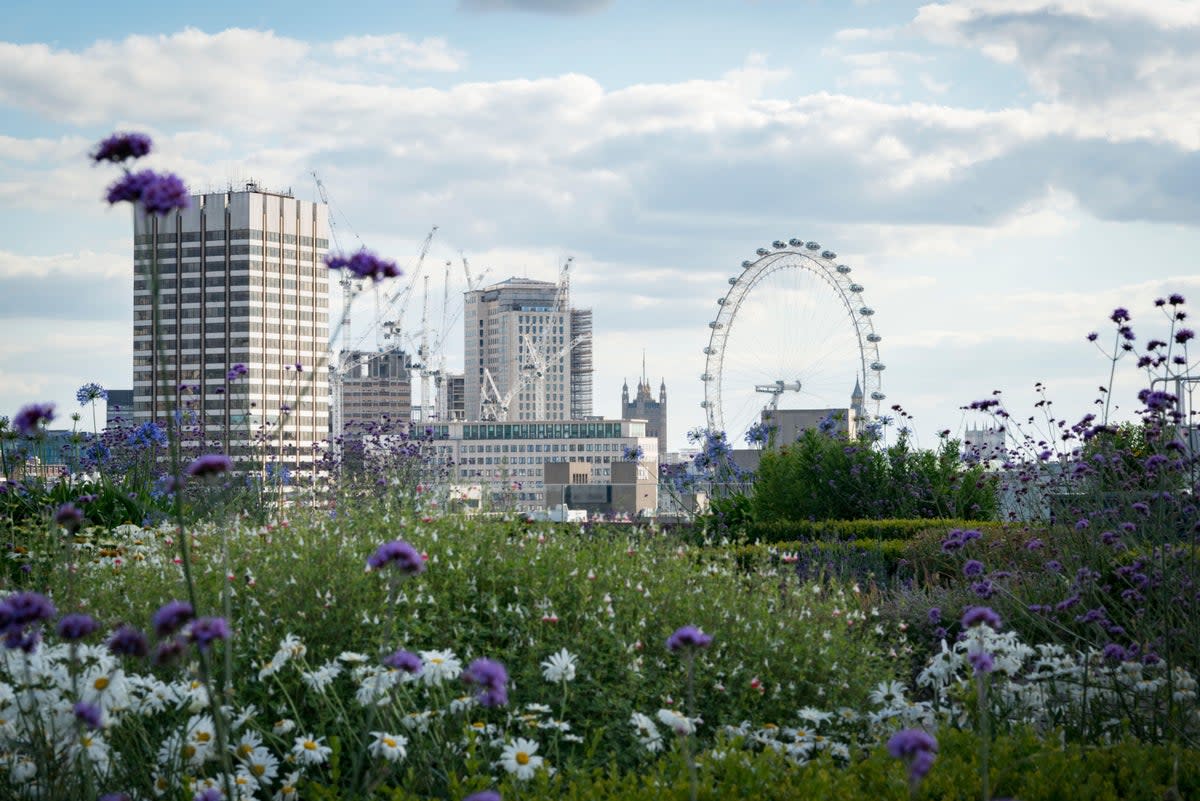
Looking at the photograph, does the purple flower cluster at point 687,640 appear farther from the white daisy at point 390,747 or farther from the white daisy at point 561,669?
the white daisy at point 561,669

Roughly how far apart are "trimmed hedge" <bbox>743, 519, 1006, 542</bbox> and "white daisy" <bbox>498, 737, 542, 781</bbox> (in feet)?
25.8

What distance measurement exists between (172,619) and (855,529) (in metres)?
10.2

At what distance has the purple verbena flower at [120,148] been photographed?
107 inches

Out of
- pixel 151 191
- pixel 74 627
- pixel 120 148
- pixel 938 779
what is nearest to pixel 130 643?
pixel 74 627

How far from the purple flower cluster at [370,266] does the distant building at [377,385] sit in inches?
7433

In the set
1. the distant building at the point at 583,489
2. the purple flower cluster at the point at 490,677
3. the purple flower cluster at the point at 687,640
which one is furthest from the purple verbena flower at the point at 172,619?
the distant building at the point at 583,489

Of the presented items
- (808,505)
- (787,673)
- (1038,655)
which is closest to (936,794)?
(787,673)

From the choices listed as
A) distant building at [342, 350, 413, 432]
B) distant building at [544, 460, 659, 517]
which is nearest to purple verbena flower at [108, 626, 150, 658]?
distant building at [544, 460, 659, 517]

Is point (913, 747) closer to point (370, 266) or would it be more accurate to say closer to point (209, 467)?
point (209, 467)

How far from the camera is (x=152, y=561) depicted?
260 inches

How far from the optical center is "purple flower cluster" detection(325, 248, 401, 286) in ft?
9.29

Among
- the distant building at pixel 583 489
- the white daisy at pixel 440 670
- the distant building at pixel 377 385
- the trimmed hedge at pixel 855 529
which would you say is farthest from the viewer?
Answer: the distant building at pixel 377 385

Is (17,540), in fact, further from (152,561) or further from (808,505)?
(808,505)

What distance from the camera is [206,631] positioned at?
7.66 ft
